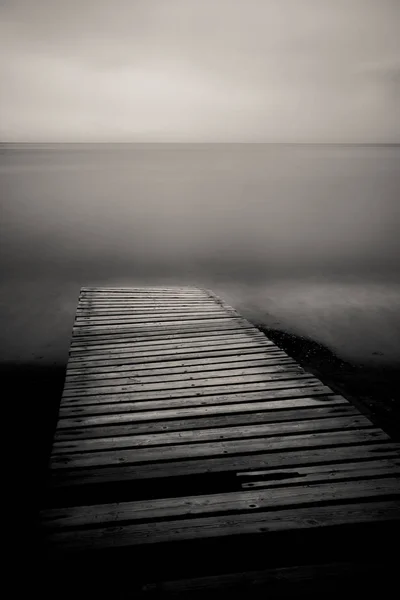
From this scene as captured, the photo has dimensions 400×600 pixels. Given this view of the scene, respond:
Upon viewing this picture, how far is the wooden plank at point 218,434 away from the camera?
10.6 ft

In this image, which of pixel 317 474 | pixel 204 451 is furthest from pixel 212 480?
pixel 317 474

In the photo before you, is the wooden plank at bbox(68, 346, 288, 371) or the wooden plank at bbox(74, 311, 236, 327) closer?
the wooden plank at bbox(68, 346, 288, 371)

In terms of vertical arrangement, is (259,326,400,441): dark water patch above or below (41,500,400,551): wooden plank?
below

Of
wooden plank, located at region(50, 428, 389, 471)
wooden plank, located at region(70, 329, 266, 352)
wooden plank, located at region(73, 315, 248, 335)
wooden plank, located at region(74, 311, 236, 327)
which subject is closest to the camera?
wooden plank, located at region(50, 428, 389, 471)

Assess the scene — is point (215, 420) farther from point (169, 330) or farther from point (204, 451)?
point (169, 330)

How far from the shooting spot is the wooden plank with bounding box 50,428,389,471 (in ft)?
9.97

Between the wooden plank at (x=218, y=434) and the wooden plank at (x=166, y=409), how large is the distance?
8.9 inches

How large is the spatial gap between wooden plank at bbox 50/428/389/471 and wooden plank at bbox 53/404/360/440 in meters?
0.25

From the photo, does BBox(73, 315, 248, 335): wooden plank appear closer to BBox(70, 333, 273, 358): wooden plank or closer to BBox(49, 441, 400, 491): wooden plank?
BBox(70, 333, 273, 358): wooden plank

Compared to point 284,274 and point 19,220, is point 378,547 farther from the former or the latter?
point 19,220

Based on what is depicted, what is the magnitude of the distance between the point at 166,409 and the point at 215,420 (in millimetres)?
473

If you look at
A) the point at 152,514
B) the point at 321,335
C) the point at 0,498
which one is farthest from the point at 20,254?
the point at 152,514

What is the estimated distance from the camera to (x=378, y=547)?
231cm

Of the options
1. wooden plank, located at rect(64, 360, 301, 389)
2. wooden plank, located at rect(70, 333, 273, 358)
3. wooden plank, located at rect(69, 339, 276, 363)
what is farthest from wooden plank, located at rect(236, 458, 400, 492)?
wooden plank, located at rect(70, 333, 273, 358)
